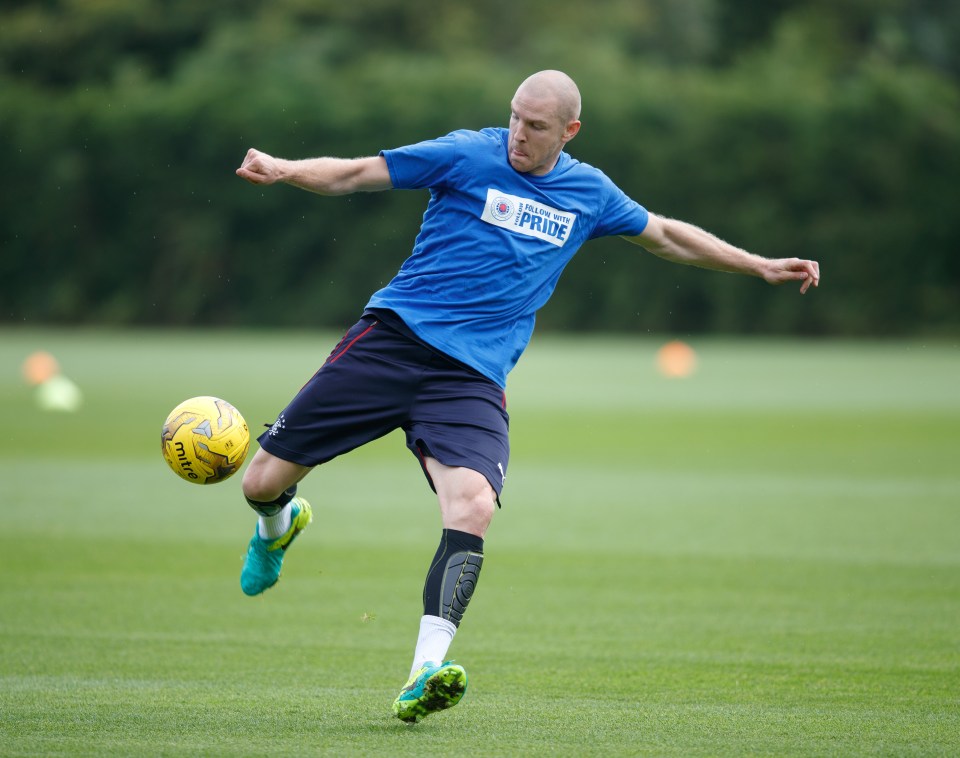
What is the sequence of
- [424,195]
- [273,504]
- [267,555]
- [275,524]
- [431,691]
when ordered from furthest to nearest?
[424,195], [267,555], [275,524], [273,504], [431,691]

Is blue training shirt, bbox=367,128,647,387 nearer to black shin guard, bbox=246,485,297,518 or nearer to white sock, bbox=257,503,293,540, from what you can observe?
black shin guard, bbox=246,485,297,518

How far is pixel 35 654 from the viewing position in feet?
21.7

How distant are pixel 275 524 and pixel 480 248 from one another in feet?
5.66

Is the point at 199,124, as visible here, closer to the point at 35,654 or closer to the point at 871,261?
the point at 871,261

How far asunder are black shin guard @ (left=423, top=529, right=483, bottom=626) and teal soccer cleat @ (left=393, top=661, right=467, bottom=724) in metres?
0.34

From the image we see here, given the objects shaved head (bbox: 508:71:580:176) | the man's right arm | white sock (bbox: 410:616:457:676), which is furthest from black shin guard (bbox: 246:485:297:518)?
shaved head (bbox: 508:71:580:176)

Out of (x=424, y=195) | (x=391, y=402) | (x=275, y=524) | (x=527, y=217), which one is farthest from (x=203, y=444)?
(x=424, y=195)

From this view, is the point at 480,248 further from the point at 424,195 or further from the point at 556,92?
the point at 424,195

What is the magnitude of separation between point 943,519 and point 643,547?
2691mm

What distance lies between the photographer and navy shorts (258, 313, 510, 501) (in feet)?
19.6

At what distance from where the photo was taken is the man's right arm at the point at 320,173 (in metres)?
5.47

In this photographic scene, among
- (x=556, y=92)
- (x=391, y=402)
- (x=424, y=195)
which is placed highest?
(x=556, y=92)

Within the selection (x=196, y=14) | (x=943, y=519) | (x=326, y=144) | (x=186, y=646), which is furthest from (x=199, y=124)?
(x=186, y=646)

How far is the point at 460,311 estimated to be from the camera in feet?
19.8
